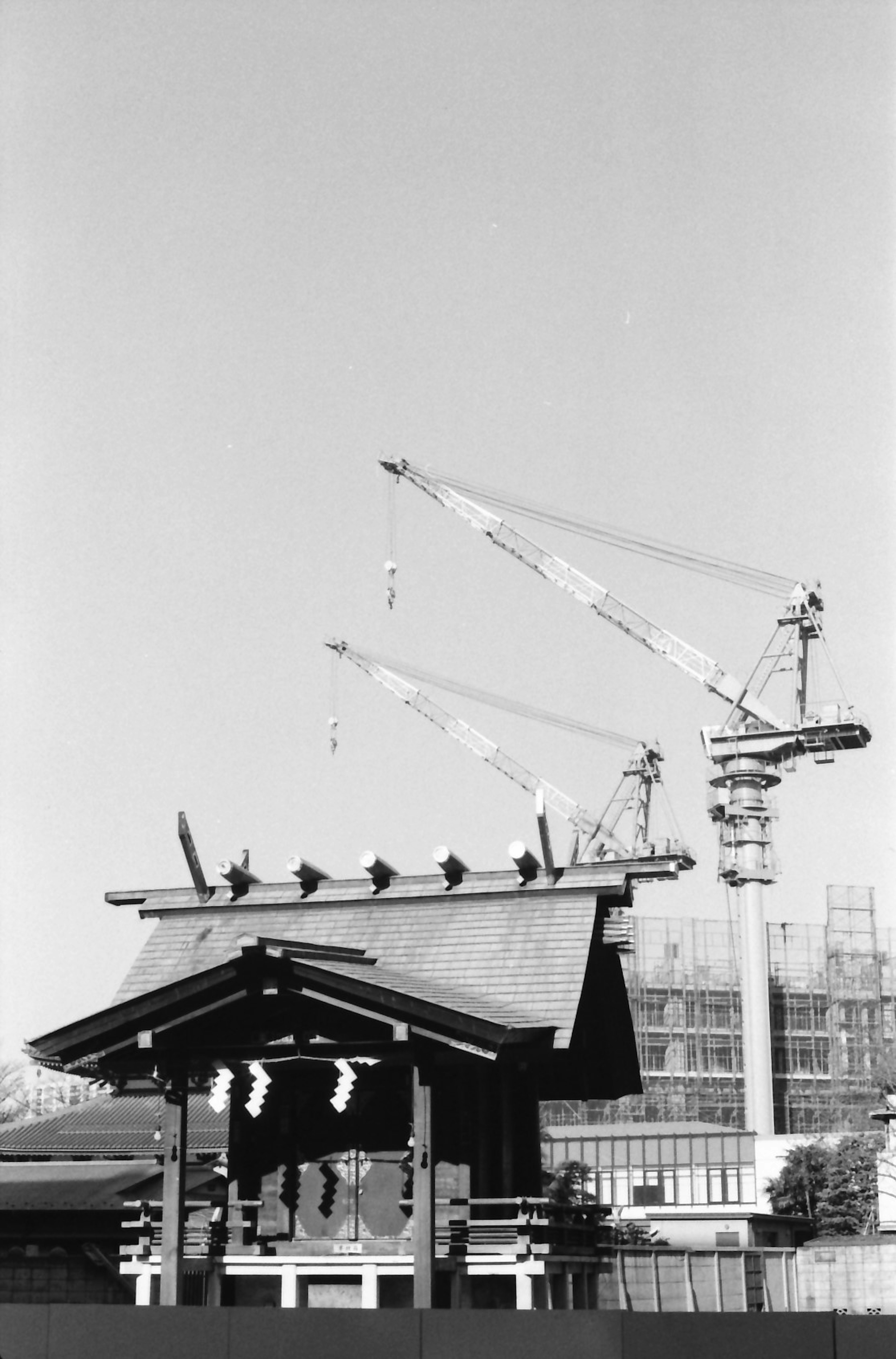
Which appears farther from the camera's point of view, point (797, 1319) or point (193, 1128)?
point (193, 1128)

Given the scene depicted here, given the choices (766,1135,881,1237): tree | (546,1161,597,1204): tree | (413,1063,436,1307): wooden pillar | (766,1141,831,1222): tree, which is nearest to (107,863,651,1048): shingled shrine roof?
(413,1063,436,1307): wooden pillar

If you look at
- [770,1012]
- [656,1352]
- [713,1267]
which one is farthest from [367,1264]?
[770,1012]

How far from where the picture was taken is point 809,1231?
6366cm

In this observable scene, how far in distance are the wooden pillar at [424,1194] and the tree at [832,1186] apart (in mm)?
44905

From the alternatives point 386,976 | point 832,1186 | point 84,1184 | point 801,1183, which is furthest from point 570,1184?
point 386,976

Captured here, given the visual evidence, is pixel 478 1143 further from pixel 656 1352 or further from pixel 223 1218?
pixel 656 1352

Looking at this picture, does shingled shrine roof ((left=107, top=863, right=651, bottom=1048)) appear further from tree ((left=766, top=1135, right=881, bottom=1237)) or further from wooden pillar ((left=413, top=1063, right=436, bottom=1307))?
tree ((left=766, top=1135, right=881, bottom=1237))

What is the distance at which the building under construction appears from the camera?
367 ft

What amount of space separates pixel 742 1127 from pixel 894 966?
54.5 ft

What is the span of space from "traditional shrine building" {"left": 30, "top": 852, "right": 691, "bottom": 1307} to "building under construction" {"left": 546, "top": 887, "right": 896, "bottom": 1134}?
86746 millimetres

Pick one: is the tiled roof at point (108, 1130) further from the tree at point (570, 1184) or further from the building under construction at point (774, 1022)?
the building under construction at point (774, 1022)

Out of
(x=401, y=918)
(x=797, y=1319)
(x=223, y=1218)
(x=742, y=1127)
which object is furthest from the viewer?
(x=742, y=1127)

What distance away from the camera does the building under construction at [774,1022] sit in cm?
11200

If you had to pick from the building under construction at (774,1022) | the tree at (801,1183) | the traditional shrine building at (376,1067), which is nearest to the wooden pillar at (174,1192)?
the traditional shrine building at (376,1067)
